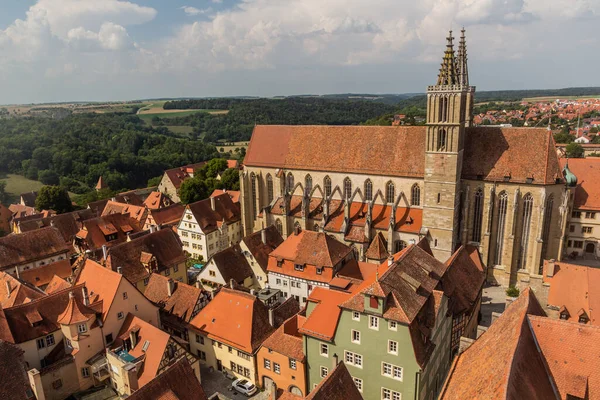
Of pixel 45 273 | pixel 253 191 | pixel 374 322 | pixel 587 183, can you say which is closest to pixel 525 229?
pixel 587 183

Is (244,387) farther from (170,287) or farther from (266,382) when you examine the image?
(170,287)

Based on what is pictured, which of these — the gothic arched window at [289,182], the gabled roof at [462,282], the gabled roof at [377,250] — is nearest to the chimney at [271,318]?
the gabled roof at [462,282]

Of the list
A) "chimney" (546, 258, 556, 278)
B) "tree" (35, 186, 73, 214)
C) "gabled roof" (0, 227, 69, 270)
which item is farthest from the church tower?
"tree" (35, 186, 73, 214)

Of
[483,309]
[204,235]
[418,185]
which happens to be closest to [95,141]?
[204,235]

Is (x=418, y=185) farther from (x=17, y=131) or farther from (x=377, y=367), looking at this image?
(x=17, y=131)

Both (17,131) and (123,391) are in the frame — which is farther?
(17,131)

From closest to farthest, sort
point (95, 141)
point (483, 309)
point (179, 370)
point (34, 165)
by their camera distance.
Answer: point (179, 370), point (483, 309), point (34, 165), point (95, 141)

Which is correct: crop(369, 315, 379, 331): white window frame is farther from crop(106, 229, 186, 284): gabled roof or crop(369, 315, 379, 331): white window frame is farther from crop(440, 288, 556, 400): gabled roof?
crop(106, 229, 186, 284): gabled roof
